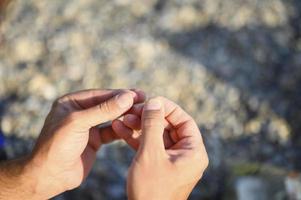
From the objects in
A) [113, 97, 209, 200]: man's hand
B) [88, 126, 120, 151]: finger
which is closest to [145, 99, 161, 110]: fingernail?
[113, 97, 209, 200]: man's hand

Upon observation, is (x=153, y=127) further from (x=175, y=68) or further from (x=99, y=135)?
(x=175, y=68)

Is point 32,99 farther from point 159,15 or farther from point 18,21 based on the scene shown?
point 159,15

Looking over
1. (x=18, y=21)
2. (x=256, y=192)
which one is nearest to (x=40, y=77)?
(x=18, y=21)

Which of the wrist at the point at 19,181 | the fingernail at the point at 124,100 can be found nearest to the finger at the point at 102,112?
the fingernail at the point at 124,100

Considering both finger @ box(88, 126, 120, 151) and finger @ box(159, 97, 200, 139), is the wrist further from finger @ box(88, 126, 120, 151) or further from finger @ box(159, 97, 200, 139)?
finger @ box(159, 97, 200, 139)

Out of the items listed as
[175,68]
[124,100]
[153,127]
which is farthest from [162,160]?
[175,68]

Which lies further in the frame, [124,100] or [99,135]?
[99,135]
